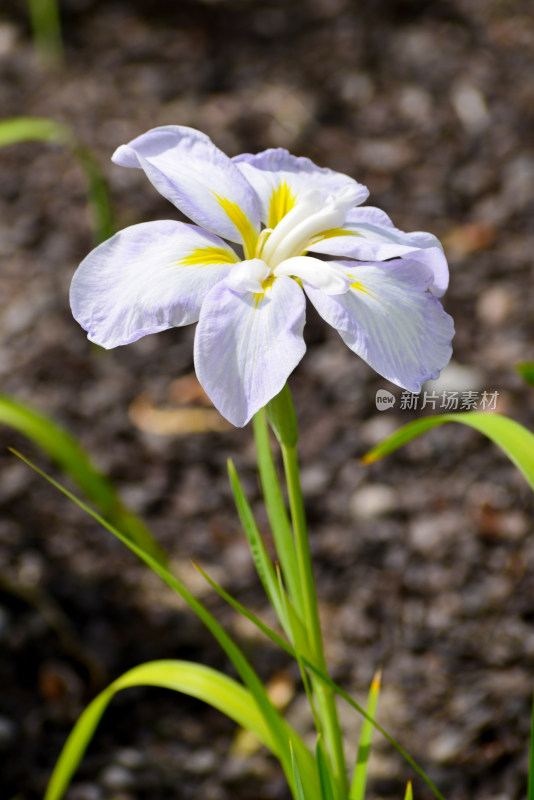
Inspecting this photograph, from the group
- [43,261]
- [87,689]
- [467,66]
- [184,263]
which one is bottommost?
[87,689]

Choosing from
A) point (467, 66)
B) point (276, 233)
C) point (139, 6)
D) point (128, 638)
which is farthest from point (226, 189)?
point (139, 6)

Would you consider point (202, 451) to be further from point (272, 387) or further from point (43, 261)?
point (272, 387)

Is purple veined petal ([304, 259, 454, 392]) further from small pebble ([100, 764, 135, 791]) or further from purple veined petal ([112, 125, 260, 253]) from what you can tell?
small pebble ([100, 764, 135, 791])

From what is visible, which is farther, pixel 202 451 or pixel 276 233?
pixel 202 451

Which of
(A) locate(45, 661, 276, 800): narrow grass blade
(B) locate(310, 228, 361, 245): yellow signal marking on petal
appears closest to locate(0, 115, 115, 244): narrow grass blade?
(B) locate(310, 228, 361, 245): yellow signal marking on petal

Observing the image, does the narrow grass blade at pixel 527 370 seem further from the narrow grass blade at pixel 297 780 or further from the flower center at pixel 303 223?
the narrow grass blade at pixel 297 780

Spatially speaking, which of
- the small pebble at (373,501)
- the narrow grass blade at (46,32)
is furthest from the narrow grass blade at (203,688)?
the narrow grass blade at (46,32)

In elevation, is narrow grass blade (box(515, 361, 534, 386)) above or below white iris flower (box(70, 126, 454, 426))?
below
